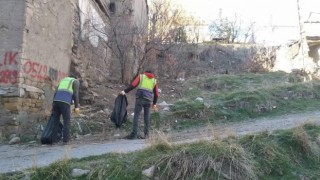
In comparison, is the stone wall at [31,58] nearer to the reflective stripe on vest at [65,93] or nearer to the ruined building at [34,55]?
the ruined building at [34,55]

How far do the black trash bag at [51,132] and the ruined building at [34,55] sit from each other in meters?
0.88

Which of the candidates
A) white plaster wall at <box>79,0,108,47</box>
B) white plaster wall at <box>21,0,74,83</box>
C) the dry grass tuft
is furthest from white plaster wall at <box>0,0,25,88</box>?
the dry grass tuft

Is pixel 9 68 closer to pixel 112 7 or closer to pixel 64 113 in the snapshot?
pixel 64 113

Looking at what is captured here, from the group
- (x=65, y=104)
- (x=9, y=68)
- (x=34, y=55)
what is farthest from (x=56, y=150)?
(x=34, y=55)

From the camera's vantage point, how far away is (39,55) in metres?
9.45

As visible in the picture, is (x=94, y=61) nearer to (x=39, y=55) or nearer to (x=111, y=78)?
(x=111, y=78)

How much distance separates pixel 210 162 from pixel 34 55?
18.8 ft

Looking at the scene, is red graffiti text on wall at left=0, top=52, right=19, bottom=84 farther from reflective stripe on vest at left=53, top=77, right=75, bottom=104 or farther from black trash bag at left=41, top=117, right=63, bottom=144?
black trash bag at left=41, top=117, right=63, bottom=144

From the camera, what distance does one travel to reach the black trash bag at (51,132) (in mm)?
8031

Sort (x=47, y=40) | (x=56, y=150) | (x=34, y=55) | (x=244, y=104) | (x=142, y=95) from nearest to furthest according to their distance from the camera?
(x=56, y=150) < (x=142, y=95) < (x=34, y=55) < (x=47, y=40) < (x=244, y=104)

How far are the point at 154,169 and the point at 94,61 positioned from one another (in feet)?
29.0

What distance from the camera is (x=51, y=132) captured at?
8.11 metres

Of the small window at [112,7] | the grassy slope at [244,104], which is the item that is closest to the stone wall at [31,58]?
the grassy slope at [244,104]

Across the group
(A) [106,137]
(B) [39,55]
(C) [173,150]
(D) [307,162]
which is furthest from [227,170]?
(B) [39,55]
